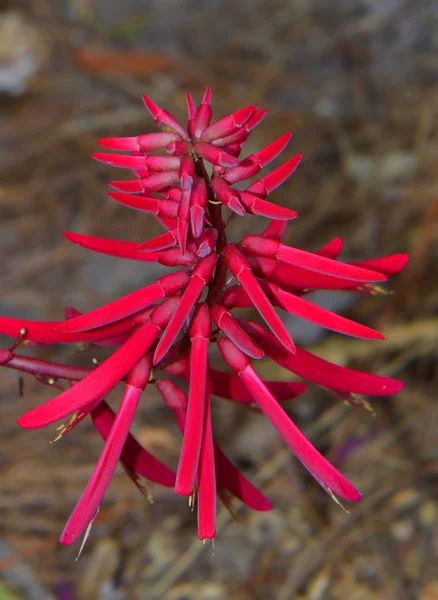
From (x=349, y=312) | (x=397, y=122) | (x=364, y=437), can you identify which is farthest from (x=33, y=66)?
(x=364, y=437)

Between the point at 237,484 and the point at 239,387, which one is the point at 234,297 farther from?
the point at 237,484

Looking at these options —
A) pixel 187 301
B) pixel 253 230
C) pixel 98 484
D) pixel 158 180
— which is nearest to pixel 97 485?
pixel 98 484

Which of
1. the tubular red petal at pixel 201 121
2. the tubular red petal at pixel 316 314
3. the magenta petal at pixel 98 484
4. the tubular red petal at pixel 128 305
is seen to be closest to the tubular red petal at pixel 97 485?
the magenta petal at pixel 98 484

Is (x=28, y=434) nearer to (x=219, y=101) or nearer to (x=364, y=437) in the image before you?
(x=364, y=437)

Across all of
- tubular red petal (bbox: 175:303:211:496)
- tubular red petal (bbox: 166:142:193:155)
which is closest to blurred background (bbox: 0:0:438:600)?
tubular red petal (bbox: 175:303:211:496)

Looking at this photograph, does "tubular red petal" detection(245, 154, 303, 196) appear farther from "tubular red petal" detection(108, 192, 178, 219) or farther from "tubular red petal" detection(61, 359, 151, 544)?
"tubular red petal" detection(61, 359, 151, 544)
